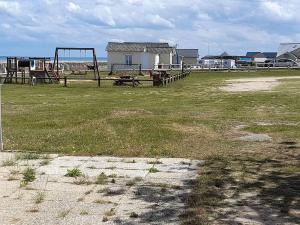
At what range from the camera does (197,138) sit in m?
10.2

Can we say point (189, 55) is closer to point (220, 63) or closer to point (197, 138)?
point (220, 63)

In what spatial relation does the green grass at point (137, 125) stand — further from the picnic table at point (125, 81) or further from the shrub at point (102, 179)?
the picnic table at point (125, 81)

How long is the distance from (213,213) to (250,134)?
5.67m

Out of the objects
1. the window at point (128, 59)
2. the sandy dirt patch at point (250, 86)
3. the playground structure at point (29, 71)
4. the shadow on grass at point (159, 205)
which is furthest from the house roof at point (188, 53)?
the shadow on grass at point (159, 205)

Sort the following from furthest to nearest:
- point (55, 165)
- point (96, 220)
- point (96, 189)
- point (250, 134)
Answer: point (250, 134)
point (55, 165)
point (96, 189)
point (96, 220)

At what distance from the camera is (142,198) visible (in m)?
5.96

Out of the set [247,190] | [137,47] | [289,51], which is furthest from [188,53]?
[247,190]

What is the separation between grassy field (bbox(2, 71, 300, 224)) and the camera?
6379 mm

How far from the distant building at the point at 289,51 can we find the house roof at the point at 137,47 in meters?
34.7

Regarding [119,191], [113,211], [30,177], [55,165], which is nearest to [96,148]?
[55,165]

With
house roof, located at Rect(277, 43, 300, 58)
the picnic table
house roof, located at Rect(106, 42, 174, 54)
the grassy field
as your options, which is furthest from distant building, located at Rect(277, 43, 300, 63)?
the grassy field

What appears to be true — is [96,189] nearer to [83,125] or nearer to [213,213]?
[213,213]

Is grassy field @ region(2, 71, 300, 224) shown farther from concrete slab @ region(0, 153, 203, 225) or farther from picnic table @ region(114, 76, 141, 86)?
picnic table @ region(114, 76, 141, 86)

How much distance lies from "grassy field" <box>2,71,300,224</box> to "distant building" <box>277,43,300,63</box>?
82.5 metres
